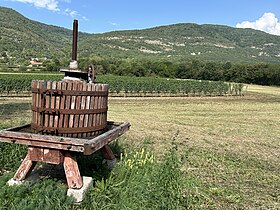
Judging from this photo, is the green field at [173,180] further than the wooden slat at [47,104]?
No

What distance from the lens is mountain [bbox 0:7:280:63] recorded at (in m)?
122

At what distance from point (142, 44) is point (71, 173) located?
6555 inches

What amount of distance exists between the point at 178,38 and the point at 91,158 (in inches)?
7234

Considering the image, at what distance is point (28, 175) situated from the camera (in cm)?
464

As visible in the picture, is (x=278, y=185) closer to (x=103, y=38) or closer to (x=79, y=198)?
(x=79, y=198)

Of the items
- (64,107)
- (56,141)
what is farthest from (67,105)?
(56,141)

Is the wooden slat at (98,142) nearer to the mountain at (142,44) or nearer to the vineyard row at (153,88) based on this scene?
the vineyard row at (153,88)

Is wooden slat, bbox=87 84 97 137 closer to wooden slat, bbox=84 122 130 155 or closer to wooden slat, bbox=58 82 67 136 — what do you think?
wooden slat, bbox=84 122 130 155

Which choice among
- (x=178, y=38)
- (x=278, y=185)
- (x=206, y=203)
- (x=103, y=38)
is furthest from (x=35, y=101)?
(x=178, y=38)

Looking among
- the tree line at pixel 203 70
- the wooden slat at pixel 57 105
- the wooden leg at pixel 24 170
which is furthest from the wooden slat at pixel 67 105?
the tree line at pixel 203 70

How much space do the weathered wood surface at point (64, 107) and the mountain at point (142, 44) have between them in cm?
10826

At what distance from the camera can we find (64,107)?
4.33 meters

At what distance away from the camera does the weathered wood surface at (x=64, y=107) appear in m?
4.31

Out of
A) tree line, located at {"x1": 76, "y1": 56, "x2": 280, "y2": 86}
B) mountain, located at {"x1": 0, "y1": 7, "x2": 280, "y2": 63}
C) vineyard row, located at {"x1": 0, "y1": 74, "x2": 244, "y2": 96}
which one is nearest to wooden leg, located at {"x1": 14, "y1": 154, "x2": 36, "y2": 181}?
vineyard row, located at {"x1": 0, "y1": 74, "x2": 244, "y2": 96}
